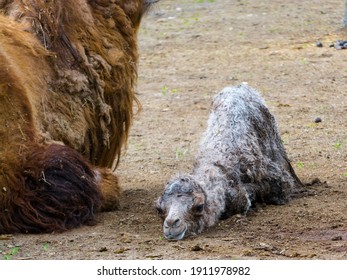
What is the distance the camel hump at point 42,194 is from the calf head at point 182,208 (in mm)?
510

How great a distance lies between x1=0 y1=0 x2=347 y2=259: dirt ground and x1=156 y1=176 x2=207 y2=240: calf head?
3.2 inches

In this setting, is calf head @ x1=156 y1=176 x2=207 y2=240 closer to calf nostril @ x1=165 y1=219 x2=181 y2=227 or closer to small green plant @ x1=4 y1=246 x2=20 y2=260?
calf nostril @ x1=165 y1=219 x2=181 y2=227

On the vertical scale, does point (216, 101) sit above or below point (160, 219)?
above

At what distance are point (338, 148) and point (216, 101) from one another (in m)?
1.84

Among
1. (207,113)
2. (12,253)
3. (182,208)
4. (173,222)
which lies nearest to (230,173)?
(182,208)

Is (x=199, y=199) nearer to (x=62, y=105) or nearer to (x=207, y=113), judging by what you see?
(x=62, y=105)

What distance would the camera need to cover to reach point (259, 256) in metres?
5.03

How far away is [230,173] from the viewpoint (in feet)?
20.2

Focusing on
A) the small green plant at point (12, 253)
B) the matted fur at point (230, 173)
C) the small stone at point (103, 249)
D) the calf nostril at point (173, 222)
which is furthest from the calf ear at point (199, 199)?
the small green plant at point (12, 253)

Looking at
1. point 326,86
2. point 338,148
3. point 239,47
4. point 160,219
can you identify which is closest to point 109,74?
point 160,219

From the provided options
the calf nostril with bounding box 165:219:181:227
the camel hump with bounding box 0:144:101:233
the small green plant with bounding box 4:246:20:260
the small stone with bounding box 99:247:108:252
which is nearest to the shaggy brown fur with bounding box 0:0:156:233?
the camel hump with bounding box 0:144:101:233

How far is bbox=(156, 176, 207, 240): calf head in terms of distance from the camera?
5465mm

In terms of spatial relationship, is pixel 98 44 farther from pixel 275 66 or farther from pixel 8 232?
pixel 275 66

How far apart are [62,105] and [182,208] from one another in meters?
1.37
